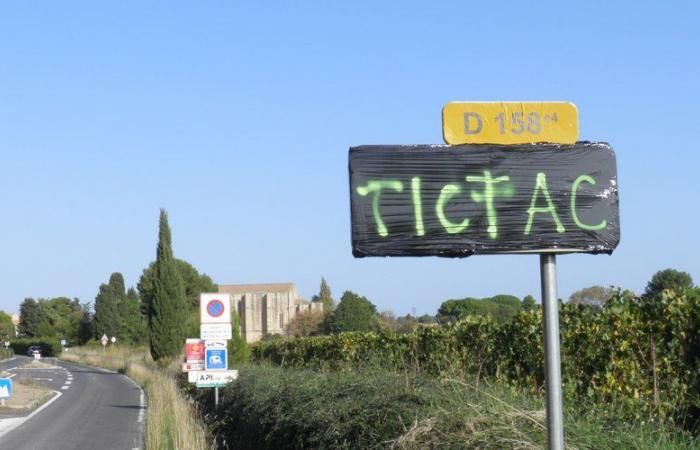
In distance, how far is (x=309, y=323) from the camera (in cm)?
7956

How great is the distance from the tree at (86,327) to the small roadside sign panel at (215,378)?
101 metres

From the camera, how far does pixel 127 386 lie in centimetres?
4519

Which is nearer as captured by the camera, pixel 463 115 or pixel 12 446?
pixel 463 115

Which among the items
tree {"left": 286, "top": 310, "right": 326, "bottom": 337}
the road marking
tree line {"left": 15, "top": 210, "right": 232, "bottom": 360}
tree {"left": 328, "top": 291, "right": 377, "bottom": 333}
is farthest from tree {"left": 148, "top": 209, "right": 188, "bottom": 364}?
tree {"left": 286, "top": 310, "right": 326, "bottom": 337}

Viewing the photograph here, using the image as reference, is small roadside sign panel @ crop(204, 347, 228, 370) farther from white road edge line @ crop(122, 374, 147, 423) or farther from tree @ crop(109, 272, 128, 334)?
tree @ crop(109, 272, 128, 334)

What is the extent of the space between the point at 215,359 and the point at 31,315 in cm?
13244

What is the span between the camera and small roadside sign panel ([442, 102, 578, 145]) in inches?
132

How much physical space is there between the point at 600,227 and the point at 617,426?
2310 millimetres

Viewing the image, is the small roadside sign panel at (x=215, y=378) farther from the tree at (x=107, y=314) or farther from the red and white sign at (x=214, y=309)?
the tree at (x=107, y=314)

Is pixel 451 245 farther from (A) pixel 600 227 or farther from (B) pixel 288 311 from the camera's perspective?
(B) pixel 288 311

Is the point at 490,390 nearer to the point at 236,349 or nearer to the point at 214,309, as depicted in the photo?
the point at 214,309

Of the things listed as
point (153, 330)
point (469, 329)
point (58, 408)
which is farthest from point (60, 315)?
point (469, 329)

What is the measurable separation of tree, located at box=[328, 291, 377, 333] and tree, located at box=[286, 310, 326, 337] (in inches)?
383

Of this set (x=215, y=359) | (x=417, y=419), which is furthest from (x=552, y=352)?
(x=215, y=359)
